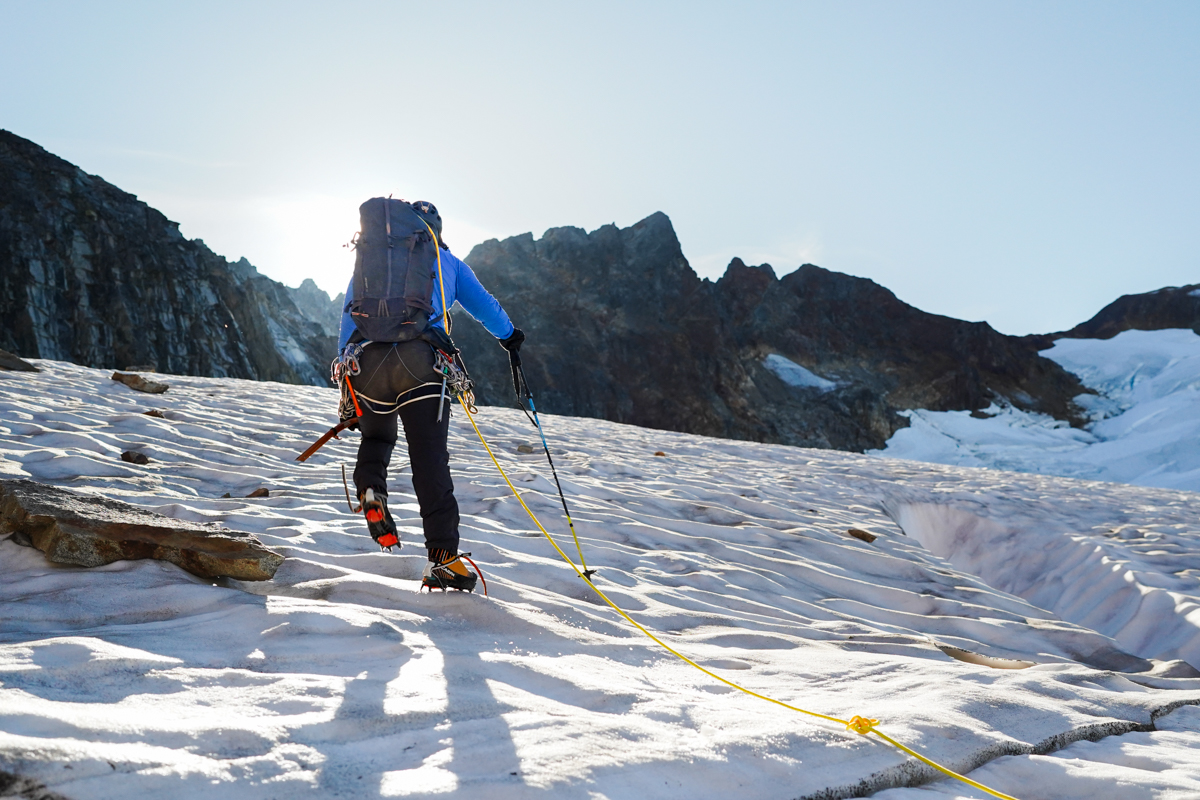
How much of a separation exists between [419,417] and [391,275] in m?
0.69

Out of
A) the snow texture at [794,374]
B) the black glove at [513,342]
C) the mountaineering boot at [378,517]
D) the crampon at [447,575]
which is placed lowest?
the crampon at [447,575]

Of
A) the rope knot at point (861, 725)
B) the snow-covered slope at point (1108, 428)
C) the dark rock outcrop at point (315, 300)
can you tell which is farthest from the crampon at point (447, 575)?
the dark rock outcrop at point (315, 300)

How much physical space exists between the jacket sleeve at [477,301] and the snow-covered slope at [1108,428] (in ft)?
117

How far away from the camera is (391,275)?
341 cm

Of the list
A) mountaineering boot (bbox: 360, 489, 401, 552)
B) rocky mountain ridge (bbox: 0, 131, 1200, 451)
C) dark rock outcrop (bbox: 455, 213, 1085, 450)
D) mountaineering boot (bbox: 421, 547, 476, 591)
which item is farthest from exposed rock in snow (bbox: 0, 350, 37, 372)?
dark rock outcrop (bbox: 455, 213, 1085, 450)

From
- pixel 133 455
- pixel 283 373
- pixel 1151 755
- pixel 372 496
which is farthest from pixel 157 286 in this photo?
pixel 1151 755

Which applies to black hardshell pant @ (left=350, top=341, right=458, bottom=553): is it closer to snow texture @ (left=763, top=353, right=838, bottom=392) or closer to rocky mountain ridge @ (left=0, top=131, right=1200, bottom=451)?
rocky mountain ridge @ (left=0, top=131, right=1200, bottom=451)

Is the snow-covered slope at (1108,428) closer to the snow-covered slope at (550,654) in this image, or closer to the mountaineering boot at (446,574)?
the snow-covered slope at (550,654)

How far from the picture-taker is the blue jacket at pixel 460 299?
354cm

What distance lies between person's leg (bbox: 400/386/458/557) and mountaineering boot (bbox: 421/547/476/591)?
1.2 inches

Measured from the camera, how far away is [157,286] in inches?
1293

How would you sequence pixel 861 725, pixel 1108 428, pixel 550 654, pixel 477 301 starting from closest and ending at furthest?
pixel 861 725 → pixel 550 654 → pixel 477 301 → pixel 1108 428

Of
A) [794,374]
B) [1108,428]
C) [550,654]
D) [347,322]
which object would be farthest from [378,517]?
[794,374]

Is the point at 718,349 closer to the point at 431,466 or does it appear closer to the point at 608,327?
the point at 608,327
